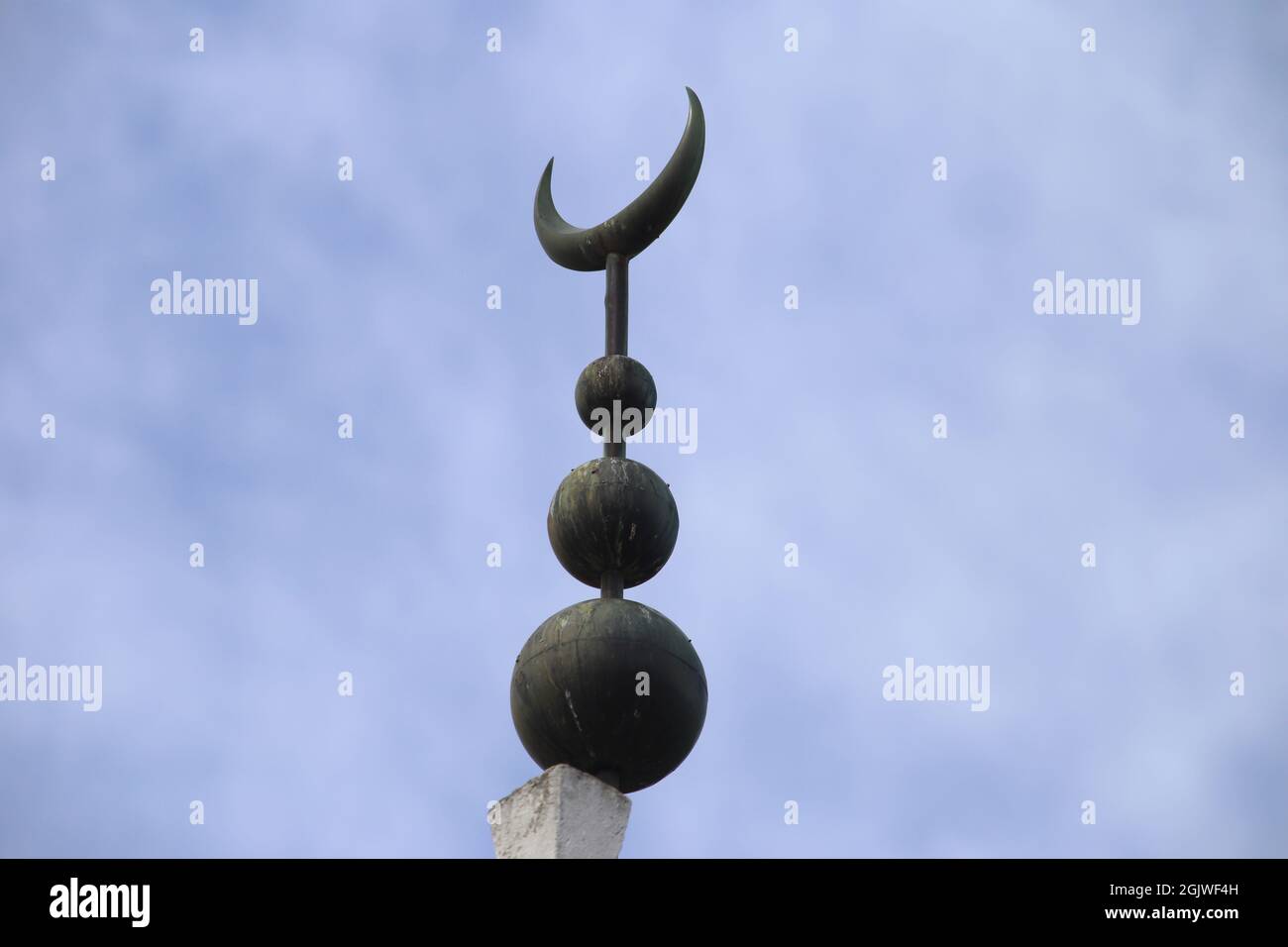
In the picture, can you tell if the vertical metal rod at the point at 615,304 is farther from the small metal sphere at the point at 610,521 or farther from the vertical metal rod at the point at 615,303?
the small metal sphere at the point at 610,521

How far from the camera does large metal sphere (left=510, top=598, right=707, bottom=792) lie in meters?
12.0

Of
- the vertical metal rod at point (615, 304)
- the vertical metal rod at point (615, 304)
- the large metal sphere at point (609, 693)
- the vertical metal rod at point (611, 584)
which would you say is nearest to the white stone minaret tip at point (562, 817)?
the large metal sphere at point (609, 693)

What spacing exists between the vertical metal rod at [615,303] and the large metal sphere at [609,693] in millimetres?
2170

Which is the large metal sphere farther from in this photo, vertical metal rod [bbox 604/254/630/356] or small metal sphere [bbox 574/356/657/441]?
vertical metal rod [bbox 604/254/630/356]

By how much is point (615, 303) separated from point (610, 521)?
1.82m

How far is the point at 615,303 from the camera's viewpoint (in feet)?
45.6

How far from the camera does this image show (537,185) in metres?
15.1

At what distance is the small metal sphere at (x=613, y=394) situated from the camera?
13273 mm

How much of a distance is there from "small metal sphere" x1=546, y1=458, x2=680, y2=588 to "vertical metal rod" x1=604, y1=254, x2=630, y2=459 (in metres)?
1.07

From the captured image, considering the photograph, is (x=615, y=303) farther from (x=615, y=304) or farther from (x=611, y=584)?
(x=611, y=584)

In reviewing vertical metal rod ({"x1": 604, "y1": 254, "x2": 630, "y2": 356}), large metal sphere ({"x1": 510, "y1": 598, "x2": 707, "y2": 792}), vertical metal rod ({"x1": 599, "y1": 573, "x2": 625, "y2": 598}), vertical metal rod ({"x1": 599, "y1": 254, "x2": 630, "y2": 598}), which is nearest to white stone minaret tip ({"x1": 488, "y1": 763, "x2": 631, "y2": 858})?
large metal sphere ({"x1": 510, "y1": 598, "x2": 707, "y2": 792})
